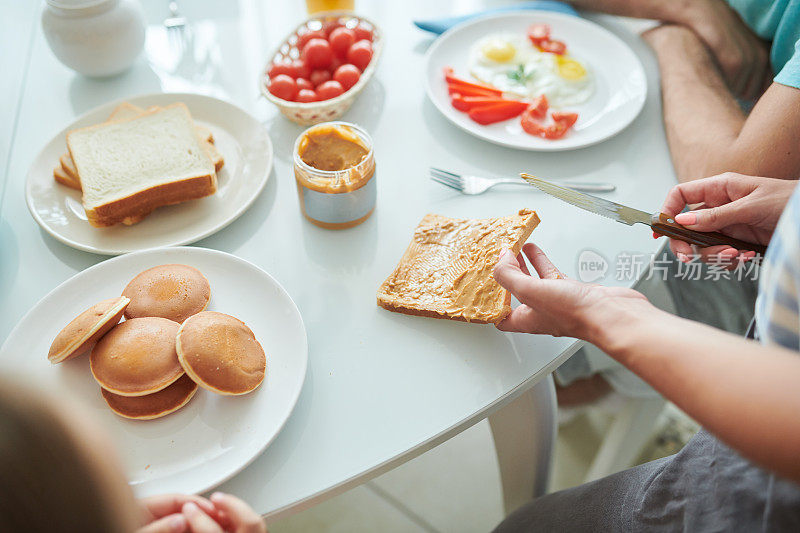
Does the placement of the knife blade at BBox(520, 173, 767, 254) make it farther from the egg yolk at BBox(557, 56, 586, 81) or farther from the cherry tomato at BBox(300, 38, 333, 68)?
the cherry tomato at BBox(300, 38, 333, 68)

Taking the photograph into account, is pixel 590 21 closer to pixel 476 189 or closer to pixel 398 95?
pixel 398 95

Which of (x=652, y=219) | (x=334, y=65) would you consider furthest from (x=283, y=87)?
(x=652, y=219)

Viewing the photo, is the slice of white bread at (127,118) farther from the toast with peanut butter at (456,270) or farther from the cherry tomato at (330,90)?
the toast with peanut butter at (456,270)

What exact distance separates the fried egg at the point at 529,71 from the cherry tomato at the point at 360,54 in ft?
0.81

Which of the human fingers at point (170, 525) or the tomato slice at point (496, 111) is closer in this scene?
the human fingers at point (170, 525)

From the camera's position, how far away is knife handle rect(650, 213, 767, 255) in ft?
3.18

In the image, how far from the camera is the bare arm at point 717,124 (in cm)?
109

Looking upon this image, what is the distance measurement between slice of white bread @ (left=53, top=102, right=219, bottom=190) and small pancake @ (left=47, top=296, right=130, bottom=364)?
0.39 metres

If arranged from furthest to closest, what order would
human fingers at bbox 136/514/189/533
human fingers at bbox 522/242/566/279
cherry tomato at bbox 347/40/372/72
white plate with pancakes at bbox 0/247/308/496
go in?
cherry tomato at bbox 347/40/372/72
human fingers at bbox 522/242/566/279
white plate with pancakes at bbox 0/247/308/496
human fingers at bbox 136/514/189/533

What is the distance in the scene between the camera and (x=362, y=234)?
109 cm

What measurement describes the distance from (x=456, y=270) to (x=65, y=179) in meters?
0.74

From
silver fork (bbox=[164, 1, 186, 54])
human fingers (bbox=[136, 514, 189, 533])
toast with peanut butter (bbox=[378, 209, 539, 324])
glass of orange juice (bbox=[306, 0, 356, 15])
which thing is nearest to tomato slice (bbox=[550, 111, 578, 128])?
toast with peanut butter (bbox=[378, 209, 539, 324])

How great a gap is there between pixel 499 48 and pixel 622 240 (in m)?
0.60

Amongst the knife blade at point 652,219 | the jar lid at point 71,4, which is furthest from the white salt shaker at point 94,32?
the knife blade at point 652,219
